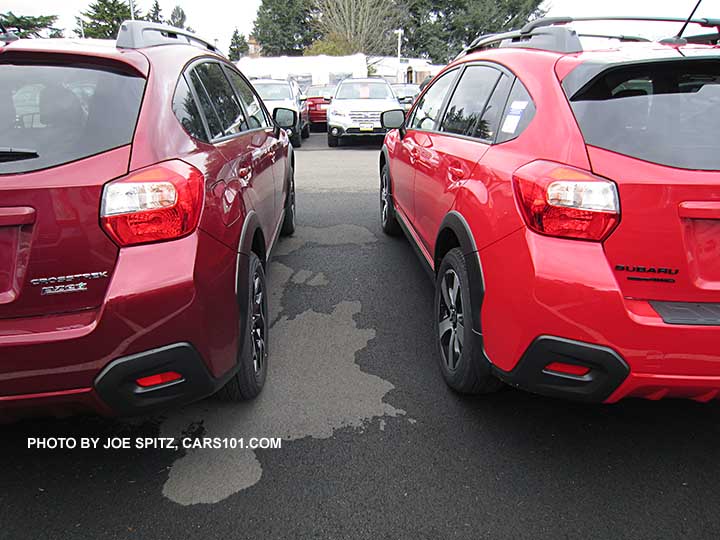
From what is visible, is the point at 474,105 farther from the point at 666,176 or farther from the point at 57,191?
the point at 57,191

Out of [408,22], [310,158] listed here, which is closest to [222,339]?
[310,158]

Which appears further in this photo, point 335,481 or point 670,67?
point 335,481

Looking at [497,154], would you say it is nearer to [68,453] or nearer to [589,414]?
[589,414]

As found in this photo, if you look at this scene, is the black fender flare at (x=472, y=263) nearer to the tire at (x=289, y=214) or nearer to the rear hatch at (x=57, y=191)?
the rear hatch at (x=57, y=191)

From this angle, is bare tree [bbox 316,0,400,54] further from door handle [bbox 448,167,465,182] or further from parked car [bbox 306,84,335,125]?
door handle [bbox 448,167,465,182]

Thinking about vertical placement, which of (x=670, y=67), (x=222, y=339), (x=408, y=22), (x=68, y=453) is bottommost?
(x=68, y=453)

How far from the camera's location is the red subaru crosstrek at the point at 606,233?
180 cm

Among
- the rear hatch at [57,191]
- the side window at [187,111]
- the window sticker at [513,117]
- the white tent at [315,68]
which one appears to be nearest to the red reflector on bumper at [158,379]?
the rear hatch at [57,191]

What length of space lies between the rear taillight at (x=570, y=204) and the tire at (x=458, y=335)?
1.79ft

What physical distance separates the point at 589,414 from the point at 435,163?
1679mm

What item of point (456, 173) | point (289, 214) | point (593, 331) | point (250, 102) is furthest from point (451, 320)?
point (289, 214)

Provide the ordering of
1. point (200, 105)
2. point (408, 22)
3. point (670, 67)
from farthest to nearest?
point (408, 22) → point (200, 105) → point (670, 67)

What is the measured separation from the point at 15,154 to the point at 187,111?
2.41 ft

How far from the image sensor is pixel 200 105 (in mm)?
2529
